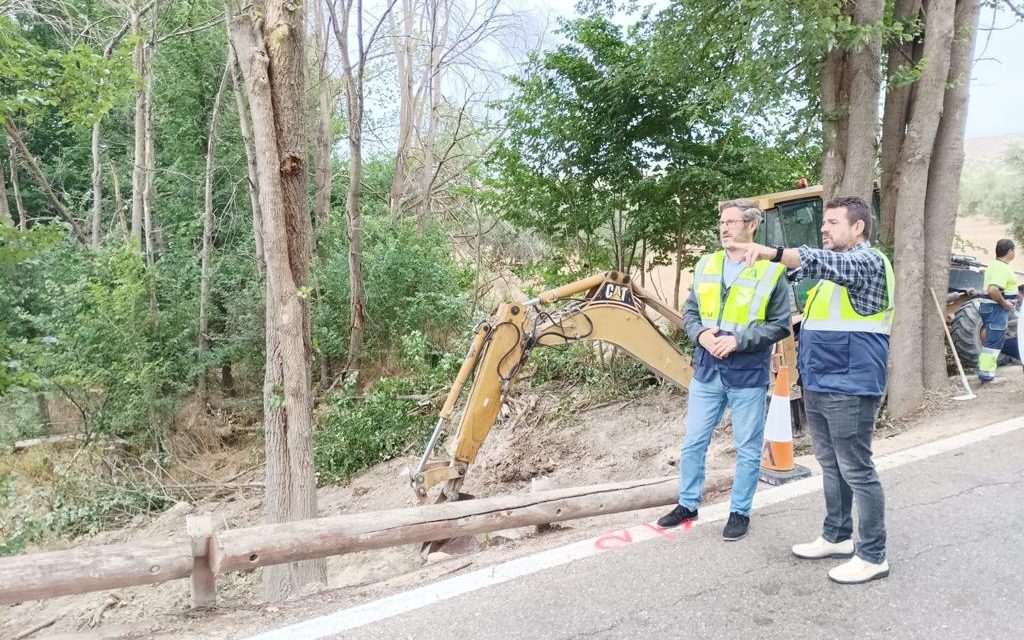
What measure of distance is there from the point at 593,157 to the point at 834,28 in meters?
4.39

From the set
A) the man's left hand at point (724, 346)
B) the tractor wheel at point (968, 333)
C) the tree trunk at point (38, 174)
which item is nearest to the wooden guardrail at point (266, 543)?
the man's left hand at point (724, 346)

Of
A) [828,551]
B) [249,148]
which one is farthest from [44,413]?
[828,551]

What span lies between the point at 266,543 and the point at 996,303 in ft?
29.6

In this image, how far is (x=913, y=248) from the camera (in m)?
7.48

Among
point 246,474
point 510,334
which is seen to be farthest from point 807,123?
point 246,474

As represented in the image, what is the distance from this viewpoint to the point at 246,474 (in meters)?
10.9

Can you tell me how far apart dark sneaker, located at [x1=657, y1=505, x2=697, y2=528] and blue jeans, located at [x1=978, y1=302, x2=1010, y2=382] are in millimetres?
6338

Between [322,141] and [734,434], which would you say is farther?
[322,141]

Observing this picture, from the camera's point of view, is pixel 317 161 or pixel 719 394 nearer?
pixel 719 394

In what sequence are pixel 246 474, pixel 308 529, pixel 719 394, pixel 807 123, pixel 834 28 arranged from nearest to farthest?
pixel 308 529 < pixel 719 394 < pixel 834 28 < pixel 807 123 < pixel 246 474

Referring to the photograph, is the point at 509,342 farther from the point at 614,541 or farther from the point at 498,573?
the point at 498,573

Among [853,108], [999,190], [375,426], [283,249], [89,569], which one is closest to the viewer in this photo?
[89,569]

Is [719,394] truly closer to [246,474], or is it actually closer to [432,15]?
[246,474]

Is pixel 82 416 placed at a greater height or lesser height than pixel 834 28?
lesser
